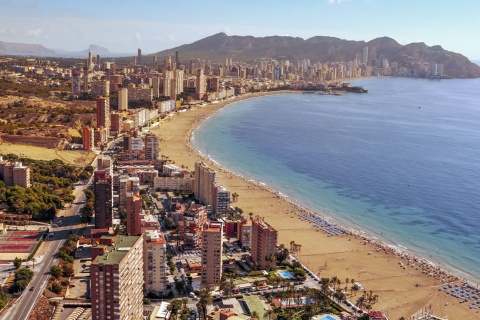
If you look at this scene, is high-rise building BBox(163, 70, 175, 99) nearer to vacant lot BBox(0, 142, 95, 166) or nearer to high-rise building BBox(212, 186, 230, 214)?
vacant lot BBox(0, 142, 95, 166)

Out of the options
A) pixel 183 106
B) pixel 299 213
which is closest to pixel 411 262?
pixel 299 213

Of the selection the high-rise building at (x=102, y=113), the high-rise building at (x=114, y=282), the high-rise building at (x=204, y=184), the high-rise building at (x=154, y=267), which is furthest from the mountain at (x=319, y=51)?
the high-rise building at (x=114, y=282)

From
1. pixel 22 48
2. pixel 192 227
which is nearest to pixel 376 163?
pixel 192 227

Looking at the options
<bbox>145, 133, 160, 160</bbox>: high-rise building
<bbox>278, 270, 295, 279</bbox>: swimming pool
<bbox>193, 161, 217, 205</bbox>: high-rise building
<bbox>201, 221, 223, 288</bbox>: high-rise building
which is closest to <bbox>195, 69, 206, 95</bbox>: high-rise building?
<bbox>145, 133, 160, 160</bbox>: high-rise building

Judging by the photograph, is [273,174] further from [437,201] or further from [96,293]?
[96,293]

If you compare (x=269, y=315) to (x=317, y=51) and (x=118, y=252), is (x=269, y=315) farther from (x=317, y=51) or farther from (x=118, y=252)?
(x=317, y=51)

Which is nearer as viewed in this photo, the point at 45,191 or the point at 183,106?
the point at 45,191
